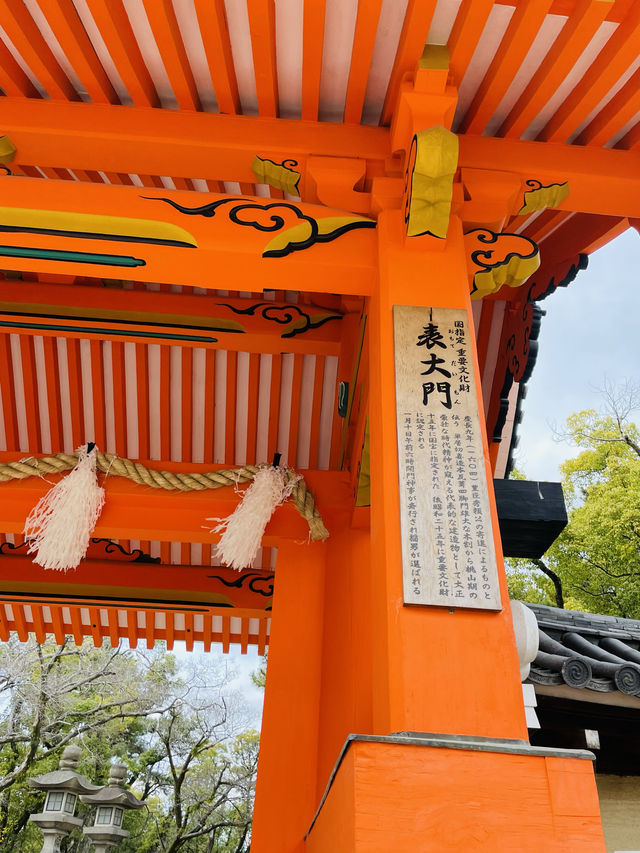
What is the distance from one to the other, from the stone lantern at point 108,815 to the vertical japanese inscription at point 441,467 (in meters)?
5.20

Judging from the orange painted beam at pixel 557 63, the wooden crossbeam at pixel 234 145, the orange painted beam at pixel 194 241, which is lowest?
the orange painted beam at pixel 194 241

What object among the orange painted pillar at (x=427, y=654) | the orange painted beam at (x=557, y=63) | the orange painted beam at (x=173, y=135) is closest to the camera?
the orange painted pillar at (x=427, y=654)

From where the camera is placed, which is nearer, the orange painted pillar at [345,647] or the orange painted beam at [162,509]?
the orange painted pillar at [345,647]

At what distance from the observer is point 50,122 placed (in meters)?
2.68

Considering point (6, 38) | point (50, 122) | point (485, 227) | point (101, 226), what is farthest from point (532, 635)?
point (6, 38)

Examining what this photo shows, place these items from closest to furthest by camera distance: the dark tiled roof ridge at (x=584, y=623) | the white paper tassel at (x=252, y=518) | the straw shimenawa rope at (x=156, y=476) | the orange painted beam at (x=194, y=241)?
the orange painted beam at (x=194, y=241) < the white paper tassel at (x=252, y=518) < the dark tiled roof ridge at (x=584, y=623) < the straw shimenawa rope at (x=156, y=476)

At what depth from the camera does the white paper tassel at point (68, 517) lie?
3500 mm

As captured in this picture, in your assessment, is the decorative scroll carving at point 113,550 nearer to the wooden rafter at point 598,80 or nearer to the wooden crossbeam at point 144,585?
the wooden crossbeam at point 144,585

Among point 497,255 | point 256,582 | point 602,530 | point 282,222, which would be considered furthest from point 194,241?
point 602,530

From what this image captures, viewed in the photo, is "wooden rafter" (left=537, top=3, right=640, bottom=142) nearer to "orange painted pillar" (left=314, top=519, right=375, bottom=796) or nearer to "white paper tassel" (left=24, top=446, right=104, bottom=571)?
"orange painted pillar" (left=314, top=519, right=375, bottom=796)

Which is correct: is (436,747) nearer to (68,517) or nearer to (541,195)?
(541,195)

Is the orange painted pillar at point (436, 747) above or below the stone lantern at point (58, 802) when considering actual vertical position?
above

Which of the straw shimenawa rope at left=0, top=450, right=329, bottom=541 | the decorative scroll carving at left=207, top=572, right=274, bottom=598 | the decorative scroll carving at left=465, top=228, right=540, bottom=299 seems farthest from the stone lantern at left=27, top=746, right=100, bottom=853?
the decorative scroll carving at left=465, top=228, right=540, bottom=299

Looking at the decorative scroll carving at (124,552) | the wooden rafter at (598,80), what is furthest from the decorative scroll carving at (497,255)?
the decorative scroll carving at (124,552)
